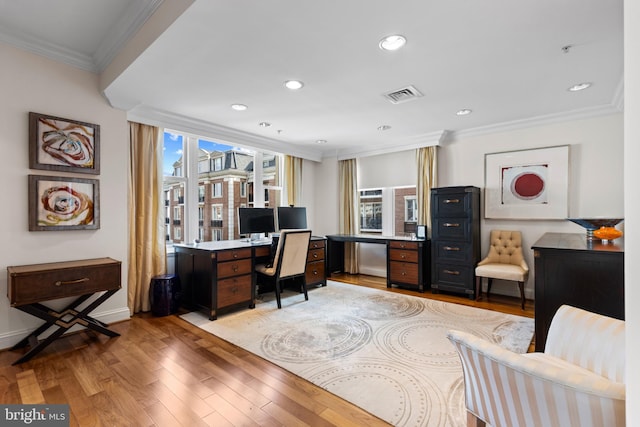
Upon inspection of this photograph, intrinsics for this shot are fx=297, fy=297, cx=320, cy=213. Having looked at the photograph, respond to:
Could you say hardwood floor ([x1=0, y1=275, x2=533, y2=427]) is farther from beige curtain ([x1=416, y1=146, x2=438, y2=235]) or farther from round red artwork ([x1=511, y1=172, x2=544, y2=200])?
round red artwork ([x1=511, y1=172, x2=544, y2=200])

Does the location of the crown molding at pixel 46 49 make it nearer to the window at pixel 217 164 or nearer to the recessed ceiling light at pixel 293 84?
the window at pixel 217 164

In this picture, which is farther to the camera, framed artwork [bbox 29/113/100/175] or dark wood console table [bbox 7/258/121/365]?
framed artwork [bbox 29/113/100/175]

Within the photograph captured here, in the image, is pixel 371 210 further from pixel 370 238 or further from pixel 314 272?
pixel 314 272

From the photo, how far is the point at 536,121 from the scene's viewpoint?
12.7 ft

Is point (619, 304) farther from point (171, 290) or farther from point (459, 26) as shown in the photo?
point (171, 290)

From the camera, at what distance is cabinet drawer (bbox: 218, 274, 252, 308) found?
3.35 m

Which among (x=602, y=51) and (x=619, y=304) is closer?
(x=619, y=304)

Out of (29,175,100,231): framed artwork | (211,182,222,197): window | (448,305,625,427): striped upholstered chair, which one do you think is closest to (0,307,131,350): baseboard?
(29,175,100,231): framed artwork

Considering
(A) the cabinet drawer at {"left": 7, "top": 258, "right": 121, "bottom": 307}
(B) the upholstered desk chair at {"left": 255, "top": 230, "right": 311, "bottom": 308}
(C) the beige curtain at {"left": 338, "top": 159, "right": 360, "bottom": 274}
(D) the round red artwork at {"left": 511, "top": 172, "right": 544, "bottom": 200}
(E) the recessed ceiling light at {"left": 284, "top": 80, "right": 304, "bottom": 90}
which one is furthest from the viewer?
(C) the beige curtain at {"left": 338, "top": 159, "right": 360, "bottom": 274}

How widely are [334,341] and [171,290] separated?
6.63 feet

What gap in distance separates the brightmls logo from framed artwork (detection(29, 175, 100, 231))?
1524 millimetres

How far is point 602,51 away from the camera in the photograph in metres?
2.25

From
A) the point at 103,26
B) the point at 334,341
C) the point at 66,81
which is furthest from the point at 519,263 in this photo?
the point at 66,81

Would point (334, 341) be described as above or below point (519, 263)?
below
